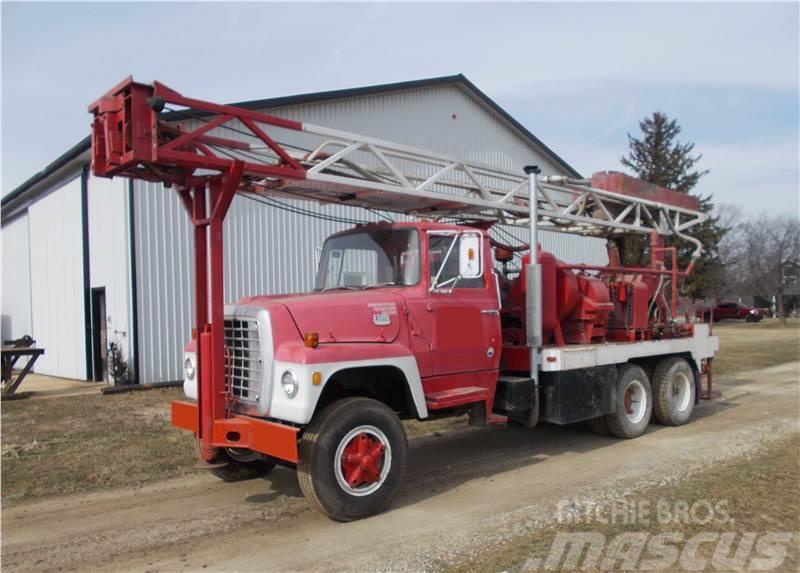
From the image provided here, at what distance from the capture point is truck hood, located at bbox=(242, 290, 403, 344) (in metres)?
5.77

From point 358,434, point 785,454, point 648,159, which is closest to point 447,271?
point 358,434

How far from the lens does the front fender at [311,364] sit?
5285 millimetres

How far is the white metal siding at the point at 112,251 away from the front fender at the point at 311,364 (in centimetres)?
989

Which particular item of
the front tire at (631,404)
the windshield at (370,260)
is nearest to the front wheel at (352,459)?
the windshield at (370,260)

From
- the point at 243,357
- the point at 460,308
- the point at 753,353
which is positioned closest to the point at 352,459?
the point at 243,357

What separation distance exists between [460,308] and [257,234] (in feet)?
32.9

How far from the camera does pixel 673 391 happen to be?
984 cm

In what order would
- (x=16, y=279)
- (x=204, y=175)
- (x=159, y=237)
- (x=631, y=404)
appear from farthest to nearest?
(x=16, y=279)
(x=159, y=237)
(x=631, y=404)
(x=204, y=175)

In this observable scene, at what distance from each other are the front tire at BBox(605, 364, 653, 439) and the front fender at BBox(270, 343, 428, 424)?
402 cm

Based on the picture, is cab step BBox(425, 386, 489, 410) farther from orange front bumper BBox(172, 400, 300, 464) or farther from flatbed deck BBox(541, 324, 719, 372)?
orange front bumper BBox(172, 400, 300, 464)

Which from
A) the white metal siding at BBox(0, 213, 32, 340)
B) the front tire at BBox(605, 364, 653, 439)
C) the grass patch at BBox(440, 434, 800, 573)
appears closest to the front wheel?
the grass patch at BBox(440, 434, 800, 573)

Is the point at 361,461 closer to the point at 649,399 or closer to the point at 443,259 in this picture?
→ the point at 443,259

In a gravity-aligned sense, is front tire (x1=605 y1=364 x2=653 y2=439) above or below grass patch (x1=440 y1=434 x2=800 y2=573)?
above

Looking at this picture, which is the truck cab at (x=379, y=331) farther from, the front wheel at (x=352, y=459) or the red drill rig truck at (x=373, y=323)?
the front wheel at (x=352, y=459)
